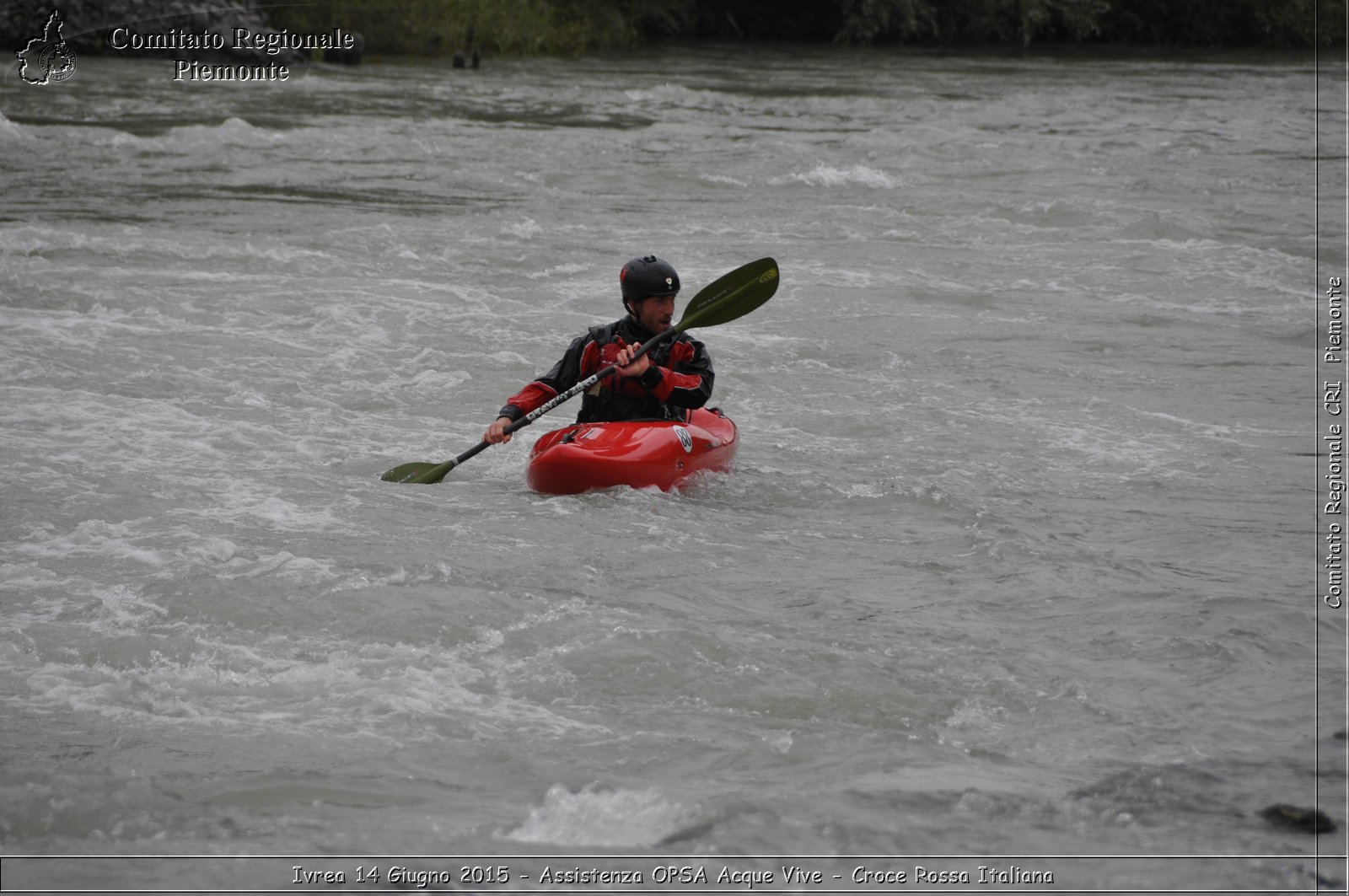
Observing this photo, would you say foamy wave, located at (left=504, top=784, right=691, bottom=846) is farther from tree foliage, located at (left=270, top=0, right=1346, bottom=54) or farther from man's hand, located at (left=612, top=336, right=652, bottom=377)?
tree foliage, located at (left=270, top=0, right=1346, bottom=54)

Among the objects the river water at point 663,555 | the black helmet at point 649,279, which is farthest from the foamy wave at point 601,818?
the black helmet at point 649,279

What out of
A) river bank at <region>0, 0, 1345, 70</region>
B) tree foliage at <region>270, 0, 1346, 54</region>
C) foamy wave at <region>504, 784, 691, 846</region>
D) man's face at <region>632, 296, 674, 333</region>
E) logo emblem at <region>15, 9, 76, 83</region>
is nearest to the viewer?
foamy wave at <region>504, 784, 691, 846</region>

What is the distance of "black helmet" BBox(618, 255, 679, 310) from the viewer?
5379 mm

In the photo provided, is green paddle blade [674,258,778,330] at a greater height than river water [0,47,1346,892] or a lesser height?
greater

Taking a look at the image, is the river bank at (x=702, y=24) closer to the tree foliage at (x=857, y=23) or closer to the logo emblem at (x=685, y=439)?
the tree foliage at (x=857, y=23)

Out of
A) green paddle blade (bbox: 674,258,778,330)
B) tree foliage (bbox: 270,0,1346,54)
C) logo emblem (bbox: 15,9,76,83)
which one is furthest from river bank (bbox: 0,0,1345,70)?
green paddle blade (bbox: 674,258,778,330)

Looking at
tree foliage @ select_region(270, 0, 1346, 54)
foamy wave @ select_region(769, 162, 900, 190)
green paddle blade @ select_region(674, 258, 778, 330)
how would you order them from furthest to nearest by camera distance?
tree foliage @ select_region(270, 0, 1346, 54), foamy wave @ select_region(769, 162, 900, 190), green paddle blade @ select_region(674, 258, 778, 330)

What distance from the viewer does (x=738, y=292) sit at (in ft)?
20.3

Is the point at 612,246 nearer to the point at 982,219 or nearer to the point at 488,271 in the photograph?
the point at 488,271

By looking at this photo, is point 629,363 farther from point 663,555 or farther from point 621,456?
point 663,555

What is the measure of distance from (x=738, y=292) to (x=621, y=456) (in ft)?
4.01

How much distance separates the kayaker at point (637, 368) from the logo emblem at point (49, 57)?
1538cm

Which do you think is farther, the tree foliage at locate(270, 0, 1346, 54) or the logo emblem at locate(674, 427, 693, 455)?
the tree foliage at locate(270, 0, 1346, 54)

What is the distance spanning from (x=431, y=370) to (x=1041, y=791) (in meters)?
4.98
